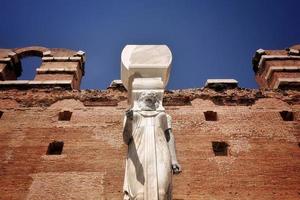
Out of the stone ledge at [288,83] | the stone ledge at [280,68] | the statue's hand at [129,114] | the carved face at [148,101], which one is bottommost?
the statue's hand at [129,114]

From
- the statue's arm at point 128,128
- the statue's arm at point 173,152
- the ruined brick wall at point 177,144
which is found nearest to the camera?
the statue's arm at point 173,152

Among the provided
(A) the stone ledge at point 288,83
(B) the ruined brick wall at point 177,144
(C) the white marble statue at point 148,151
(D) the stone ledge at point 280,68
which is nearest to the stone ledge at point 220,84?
(B) the ruined brick wall at point 177,144

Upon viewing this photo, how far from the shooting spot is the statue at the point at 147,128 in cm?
446

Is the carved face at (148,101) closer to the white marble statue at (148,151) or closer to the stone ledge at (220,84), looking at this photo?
the white marble statue at (148,151)

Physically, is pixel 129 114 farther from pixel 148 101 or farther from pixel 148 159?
pixel 148 159

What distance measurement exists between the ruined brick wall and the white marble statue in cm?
478

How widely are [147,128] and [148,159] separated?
0.42 metres

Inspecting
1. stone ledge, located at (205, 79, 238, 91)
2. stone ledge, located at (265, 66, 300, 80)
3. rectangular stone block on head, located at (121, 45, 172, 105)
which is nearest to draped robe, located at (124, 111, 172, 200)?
rectangular stone block on head, located at (121, 45, 172, 105)

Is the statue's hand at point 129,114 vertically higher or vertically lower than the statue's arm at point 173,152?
higher

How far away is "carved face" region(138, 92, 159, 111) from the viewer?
5.12 m

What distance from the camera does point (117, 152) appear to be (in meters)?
10.7

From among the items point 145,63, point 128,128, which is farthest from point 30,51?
point 128,128

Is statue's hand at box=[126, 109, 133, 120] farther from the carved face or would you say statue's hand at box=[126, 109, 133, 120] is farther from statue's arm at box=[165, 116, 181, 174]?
statue's arm at box=[165, 116, 181, 174]

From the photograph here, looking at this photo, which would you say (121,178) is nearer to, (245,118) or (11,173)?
(11,173)
